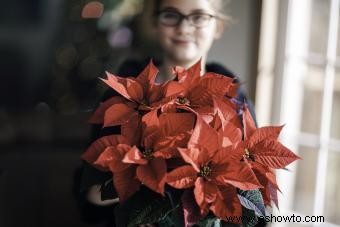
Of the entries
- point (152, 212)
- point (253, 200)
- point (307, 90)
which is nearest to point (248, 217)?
point (253, 200)

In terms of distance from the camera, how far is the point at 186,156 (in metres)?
0.64

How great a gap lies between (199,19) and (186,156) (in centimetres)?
48

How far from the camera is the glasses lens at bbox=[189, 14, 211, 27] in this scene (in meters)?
1.04

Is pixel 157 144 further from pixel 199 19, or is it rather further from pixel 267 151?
pixel 199 19

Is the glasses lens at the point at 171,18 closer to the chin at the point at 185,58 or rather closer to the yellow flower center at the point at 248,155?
the chin at the point at 185,58

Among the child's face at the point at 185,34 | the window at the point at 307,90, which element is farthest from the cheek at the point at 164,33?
the window at the point at 307,90

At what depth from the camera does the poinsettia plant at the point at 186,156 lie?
0.66m

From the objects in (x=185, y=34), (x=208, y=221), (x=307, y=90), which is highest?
(x=185, y=34)

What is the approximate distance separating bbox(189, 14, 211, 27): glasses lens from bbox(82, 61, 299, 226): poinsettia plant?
32 cm

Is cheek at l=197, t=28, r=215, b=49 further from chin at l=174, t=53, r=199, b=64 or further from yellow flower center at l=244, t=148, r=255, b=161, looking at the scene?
yellow flower center at l=244, t=148, r=255, b=161

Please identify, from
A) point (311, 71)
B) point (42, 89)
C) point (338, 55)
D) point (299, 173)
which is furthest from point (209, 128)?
point (299, 173)

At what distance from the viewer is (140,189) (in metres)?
0.70

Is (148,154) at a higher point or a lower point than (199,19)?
lower

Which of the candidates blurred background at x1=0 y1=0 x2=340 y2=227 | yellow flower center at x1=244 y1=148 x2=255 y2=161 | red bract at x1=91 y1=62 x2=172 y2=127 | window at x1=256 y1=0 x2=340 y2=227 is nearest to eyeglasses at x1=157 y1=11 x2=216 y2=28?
blurred background at x1=0 y1=0 x2=340 y2=227
